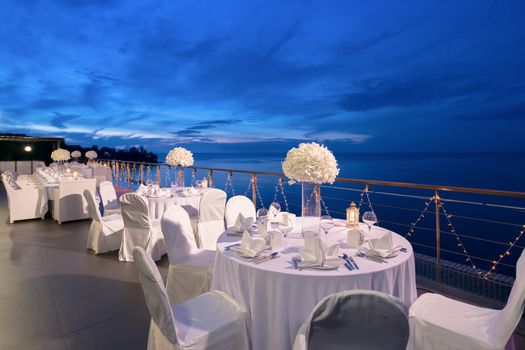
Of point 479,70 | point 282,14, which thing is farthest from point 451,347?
point 479,70

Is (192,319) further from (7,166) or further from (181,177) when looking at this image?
(7,166)

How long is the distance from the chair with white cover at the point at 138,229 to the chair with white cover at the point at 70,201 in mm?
2652

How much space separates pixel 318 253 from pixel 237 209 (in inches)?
72.4

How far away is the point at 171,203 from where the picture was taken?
4520 millimetres

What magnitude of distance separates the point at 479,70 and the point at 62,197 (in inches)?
1156

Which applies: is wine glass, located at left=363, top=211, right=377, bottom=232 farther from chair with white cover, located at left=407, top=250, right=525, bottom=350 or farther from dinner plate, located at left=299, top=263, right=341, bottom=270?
dinner plate, located at left=299, top=263, right=341, bottom=270

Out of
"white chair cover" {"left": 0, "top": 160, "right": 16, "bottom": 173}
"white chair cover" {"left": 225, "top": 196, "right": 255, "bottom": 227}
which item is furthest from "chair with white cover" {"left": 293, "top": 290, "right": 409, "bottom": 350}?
"white chair cover" {"left": 0, "top": 160, "right": 16, "bottom": 173}

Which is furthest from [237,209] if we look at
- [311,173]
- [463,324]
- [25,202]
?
[25,202]

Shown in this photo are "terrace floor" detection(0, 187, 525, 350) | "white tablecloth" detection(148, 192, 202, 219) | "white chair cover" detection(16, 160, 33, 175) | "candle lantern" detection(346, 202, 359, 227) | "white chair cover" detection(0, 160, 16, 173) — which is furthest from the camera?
"white chair cover" detection(16, 160, 33, 175)

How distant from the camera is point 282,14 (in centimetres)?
1220

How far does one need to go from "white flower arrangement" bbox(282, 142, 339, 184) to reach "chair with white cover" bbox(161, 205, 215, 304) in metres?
1.14

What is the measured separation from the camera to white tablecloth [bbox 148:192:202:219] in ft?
14.7

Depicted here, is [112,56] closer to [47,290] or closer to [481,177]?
Result: [47,290]

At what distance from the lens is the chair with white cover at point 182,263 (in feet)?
8.53
